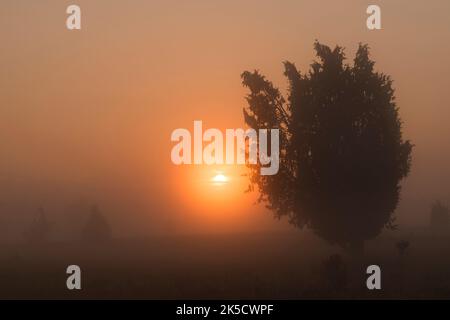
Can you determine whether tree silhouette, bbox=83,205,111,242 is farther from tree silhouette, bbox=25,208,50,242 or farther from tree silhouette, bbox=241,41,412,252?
tree silhouette, bbox=241,41,412,252

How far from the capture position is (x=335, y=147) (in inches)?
1121

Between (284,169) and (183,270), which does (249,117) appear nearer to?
(284,169)

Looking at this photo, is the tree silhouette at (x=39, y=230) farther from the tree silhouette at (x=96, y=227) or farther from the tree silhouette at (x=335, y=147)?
the tree silhouette at (x=335, y=147)

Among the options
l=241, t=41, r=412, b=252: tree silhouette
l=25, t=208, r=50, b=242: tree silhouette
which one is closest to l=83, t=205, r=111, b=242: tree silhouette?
l=25, t=208, r=50, b=242: tree silhouette

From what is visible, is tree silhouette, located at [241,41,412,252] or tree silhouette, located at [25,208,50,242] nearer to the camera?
tree silhouette, located at [241,41,412,252]

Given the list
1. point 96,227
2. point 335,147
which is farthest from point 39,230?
point 335,147

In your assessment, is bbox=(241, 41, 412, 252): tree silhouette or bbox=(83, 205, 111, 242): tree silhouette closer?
bbox=(241, 41, 412, 252): tree silhouette

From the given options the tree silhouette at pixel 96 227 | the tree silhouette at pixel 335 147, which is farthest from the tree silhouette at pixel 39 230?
the tree silhouette at pixel 335 147

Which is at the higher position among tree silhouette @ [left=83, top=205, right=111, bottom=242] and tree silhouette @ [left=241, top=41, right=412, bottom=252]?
tree silhouette @ [left=241, top=41, right=412, bottom=252]

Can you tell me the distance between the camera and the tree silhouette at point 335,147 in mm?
28250

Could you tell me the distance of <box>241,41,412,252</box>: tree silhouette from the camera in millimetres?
28250

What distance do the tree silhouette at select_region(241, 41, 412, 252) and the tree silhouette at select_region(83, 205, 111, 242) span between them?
66.0 m

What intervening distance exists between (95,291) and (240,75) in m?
13.8
